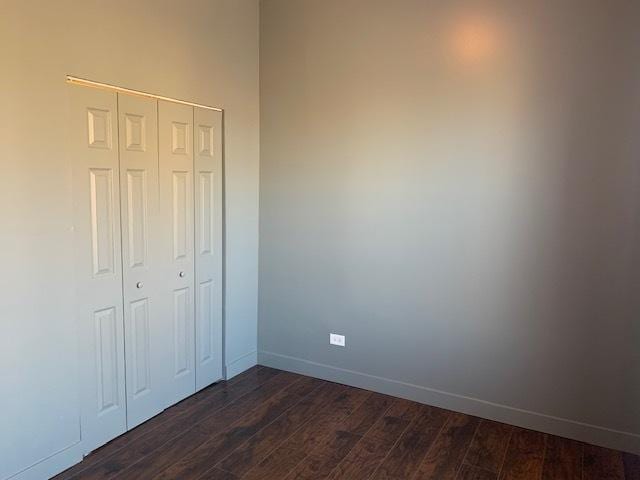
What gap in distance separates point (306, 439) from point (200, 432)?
0.65 meters

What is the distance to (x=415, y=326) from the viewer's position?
3506mm

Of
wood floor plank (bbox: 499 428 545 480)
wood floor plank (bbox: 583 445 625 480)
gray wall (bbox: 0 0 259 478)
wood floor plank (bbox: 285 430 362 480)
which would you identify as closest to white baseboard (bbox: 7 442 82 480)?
gray wall (bbox: 0 0 259 478)

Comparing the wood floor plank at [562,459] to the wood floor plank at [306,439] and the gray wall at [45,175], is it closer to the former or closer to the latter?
the wood floor plank at [306,439]

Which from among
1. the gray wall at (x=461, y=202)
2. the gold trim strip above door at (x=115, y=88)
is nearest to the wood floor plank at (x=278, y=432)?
the gray wall at (x=461, y=202)

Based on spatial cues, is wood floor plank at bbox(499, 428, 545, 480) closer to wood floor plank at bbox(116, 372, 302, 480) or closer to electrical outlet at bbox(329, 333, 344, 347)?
electrical outlet at bbox(329, 333, 344, 347)

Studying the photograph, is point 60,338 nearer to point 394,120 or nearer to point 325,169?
point 325,169

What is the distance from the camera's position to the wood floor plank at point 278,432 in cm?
279

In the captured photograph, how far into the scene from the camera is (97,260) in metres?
2.78

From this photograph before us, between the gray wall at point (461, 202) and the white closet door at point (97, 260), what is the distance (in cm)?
137

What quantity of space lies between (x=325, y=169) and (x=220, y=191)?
0.78 meters

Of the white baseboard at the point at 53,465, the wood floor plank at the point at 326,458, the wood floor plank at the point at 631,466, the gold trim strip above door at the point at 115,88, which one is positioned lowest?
the wood floor plank at the point at 326,458

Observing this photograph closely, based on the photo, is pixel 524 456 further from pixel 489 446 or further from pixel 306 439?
pixel 306 439

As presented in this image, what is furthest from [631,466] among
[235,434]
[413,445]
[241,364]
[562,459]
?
[241,364]

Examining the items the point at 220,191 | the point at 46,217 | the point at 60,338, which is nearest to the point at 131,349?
the point at 60,338
